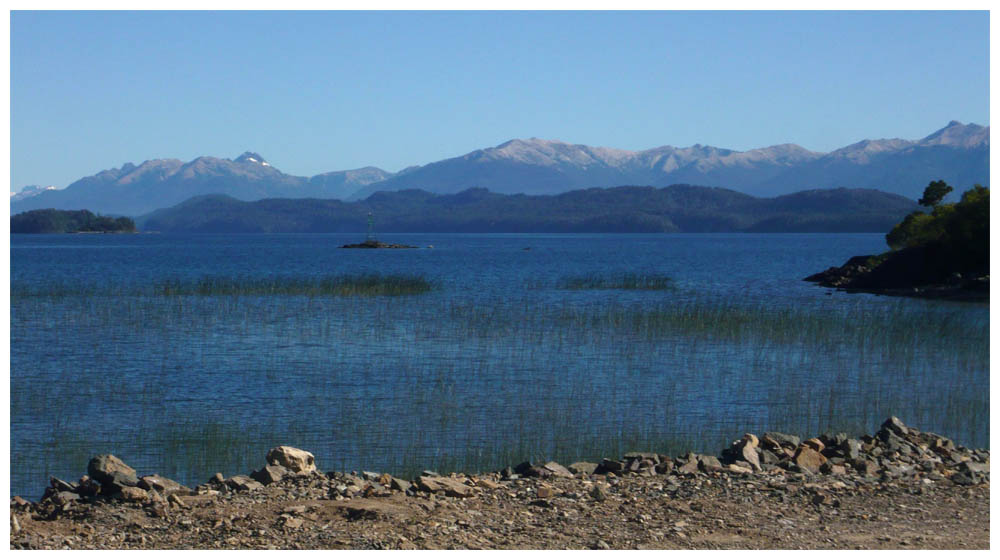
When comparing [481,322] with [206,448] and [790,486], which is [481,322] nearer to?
[206,448]

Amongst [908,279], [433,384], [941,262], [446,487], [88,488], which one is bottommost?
[433,384]

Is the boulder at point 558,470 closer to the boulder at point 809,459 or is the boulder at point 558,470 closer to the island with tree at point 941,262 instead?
the boulder at point 809,459

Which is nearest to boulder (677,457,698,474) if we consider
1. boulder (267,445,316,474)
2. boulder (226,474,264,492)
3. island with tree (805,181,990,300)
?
boulder (267,445,316,474)

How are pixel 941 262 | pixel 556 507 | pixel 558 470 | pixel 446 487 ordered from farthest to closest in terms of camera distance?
pixel 941 262
pixel 558 470
pixel 446 487
pixel 556 507

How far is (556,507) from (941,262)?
170ft

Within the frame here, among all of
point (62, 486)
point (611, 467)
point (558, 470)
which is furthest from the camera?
point (611, 467)

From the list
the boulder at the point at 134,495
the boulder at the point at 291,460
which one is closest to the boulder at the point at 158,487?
the boulder at the point at 134,495

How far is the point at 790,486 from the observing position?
470 inches

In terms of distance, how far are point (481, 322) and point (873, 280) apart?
32129 mm

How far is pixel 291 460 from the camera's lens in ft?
43.4

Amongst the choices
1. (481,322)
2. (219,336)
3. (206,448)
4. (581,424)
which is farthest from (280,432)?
(481,322)

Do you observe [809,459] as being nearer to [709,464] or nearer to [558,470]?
[709,464]

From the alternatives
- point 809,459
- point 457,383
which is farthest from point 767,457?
point 457,383

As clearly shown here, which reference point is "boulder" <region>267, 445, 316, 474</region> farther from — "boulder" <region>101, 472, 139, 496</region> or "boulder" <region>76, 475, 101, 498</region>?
"boulder" <region>76, 475, 101, 498</region>
